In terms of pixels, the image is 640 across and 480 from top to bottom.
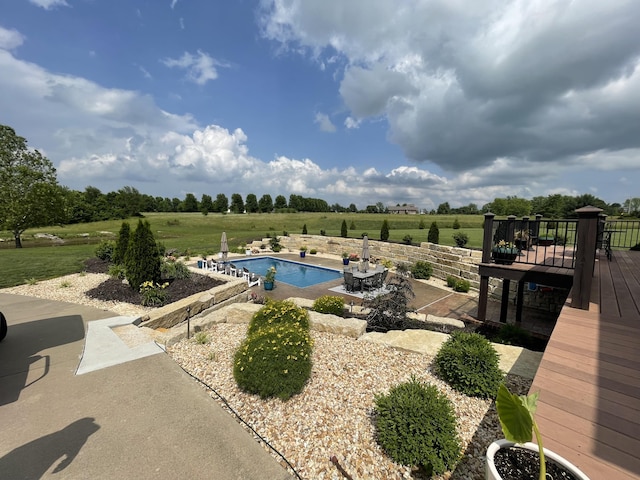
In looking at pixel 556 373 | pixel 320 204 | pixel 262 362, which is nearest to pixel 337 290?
pixel 262 362

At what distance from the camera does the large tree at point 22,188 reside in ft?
58.4

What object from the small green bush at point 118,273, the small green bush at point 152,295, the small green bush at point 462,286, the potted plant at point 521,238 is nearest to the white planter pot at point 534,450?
the potted plant at point 521,238

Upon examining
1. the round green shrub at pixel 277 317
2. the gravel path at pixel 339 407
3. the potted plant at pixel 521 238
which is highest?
the potted plant at pixel 521 238

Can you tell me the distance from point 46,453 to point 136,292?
5.97 metres

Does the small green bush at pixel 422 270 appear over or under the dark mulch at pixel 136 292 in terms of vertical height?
under

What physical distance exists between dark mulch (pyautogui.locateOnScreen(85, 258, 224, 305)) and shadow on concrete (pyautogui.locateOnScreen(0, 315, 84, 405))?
1.42 meters

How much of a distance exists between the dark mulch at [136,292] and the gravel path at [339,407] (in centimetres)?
322

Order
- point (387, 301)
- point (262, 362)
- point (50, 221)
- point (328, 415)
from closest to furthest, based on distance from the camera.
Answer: point (328, 415) < point (262, 362) < point (387, 301) < point (50, 221)

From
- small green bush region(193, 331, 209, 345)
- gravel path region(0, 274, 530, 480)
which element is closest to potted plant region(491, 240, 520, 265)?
gravel path region(0, 274, 530, 480)

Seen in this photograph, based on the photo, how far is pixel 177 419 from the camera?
301 centimetres

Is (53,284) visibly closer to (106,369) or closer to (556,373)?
(106,369)

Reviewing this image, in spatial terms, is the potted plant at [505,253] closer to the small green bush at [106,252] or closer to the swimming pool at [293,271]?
the swimming pool at [293,271]

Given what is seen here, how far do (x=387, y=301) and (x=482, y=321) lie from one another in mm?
2875

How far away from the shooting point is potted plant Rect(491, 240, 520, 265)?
21.7 feet
